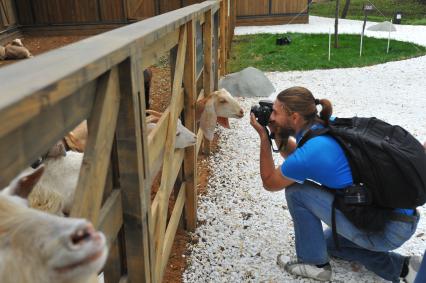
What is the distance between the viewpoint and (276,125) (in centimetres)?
317

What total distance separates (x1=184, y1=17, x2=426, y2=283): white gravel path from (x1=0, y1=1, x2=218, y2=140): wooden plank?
2.25 meters

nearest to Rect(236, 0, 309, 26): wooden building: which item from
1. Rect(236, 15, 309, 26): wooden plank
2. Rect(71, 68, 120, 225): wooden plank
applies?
Rect(236, 15, 309, 26): wooden plank

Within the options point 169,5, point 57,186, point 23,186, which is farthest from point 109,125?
point 169,5

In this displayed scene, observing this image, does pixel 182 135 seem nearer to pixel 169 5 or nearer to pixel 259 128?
pixel 259 128

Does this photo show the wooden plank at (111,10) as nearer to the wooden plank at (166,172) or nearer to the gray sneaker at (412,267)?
the wooden plank at (166,172)

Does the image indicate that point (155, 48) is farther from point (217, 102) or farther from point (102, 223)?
point (217, 102)

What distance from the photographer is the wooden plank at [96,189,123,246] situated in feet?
5.82

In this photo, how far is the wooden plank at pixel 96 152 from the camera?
1446mm

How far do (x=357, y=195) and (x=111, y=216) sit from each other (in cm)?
162

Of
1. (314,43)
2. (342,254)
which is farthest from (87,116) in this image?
(314,43)

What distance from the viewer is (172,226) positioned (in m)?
3.37

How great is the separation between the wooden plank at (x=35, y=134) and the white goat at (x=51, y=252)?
193 millimetres

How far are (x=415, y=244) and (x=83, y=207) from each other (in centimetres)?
323

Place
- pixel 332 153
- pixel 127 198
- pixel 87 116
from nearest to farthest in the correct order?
pixel 87 116, pixel 127 198, pixel 332 153
